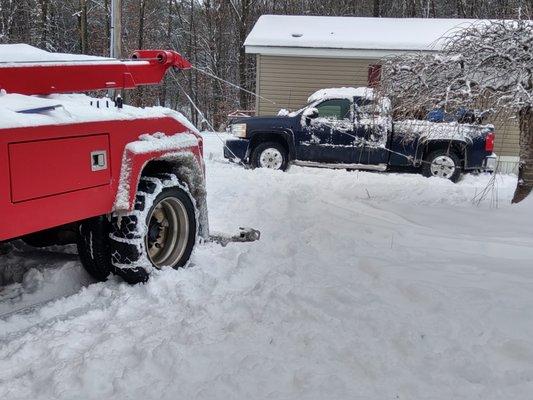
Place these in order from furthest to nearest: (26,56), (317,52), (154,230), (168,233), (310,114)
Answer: (317,52) → (310,114) → (168,233) → (154,230) → (26,56)

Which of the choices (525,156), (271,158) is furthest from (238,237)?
(271,158)

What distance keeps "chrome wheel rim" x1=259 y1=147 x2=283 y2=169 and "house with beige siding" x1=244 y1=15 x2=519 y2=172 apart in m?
3.63

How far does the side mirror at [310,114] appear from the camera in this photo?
11.5 metres

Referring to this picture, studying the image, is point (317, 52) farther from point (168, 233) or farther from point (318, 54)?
point (168, 233)

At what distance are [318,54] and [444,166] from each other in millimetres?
5837

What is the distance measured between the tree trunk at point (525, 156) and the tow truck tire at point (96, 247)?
5020 mm

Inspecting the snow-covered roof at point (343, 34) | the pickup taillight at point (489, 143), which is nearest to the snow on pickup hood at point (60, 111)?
the pickup taillight at point (489, 143)

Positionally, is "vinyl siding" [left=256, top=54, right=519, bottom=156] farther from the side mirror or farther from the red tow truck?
the red tow truck

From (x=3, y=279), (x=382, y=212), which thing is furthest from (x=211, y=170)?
(x=3, y=279)

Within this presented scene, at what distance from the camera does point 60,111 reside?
3.44 m

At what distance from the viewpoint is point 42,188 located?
3.22 m

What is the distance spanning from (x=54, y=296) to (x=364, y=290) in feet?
7.53

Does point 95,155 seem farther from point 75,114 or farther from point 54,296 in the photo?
point 54,296

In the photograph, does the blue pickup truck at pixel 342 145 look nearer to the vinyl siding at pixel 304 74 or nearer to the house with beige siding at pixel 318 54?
the house with beige siding at pixel 318 54
